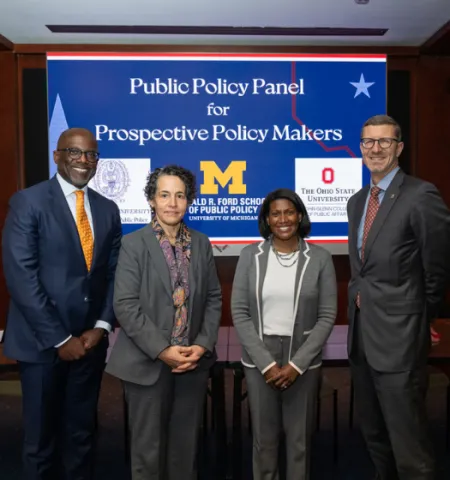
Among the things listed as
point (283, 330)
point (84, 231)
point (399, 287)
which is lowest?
point (283, 330)

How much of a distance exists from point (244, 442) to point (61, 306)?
157cm

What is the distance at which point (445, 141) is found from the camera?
4164 millimetres

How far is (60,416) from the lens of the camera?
86.7 inches

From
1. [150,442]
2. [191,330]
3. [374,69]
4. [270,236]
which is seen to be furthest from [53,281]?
[374,69]

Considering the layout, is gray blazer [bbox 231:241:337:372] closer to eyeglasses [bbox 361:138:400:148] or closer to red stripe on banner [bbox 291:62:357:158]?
eyeglasses [bbox 361:138:400:148]

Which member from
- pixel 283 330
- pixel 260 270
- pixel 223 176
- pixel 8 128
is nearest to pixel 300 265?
pixel 260 270

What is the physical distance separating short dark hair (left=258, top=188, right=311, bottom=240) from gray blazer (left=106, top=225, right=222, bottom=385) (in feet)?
1.04

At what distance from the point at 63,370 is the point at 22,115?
8.31 ft

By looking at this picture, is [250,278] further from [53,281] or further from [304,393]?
[53,281]

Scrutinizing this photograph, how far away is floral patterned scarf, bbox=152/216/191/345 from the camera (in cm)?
198

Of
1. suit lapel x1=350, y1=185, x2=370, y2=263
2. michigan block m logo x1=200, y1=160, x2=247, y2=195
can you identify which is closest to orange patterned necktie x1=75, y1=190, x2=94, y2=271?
suit lapel x1=350, y1=185, x2=370, y2=263

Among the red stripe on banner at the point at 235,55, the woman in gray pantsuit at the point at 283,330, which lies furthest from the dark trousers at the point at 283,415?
the red stripe on banner at the point at 235,55

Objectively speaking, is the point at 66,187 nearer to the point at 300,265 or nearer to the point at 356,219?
the point at 300,265

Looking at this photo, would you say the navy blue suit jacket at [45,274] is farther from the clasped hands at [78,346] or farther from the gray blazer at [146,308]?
the gray blazer at [146,308]
